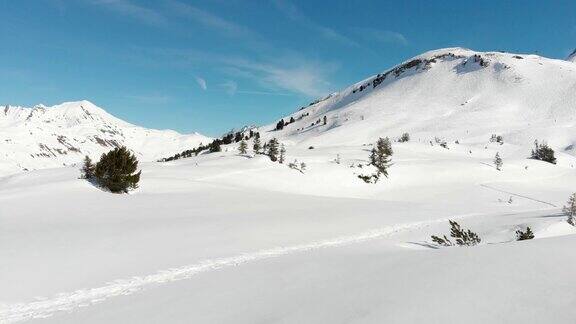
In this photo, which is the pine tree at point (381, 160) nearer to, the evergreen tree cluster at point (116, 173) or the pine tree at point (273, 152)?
the pine tree at point (273, 152)

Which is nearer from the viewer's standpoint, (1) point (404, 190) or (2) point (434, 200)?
(2) point (434, 200)

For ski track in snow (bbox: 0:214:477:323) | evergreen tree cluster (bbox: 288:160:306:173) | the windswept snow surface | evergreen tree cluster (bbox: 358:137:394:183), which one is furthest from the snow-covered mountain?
ski track in snow (bbox: 0:214:477:323)

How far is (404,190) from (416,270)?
41.8 metres

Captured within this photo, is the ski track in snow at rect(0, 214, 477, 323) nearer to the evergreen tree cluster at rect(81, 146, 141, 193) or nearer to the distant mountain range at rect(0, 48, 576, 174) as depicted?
the evergreen tree cluster at rect(81, 146, 141, 193)

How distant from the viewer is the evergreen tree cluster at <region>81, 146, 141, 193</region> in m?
29.5

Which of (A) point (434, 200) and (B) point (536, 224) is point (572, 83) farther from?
(B) point (536, 224)

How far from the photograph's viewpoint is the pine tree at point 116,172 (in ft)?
96.6

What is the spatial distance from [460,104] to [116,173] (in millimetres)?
122900

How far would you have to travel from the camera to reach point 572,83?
131000 millimetres

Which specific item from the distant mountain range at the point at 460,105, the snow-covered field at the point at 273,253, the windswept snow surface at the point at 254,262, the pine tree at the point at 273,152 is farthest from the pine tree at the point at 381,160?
the distant mountain range at the point at 460,105

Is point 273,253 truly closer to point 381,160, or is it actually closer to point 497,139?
point 381,160

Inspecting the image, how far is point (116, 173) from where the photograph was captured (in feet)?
96.7

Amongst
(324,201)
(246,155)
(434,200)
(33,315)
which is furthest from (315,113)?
(33,315)

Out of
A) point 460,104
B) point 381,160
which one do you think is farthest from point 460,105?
point 381,160
